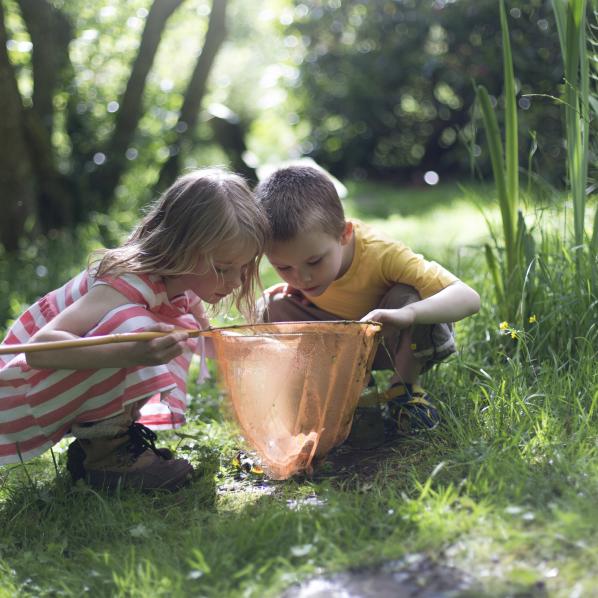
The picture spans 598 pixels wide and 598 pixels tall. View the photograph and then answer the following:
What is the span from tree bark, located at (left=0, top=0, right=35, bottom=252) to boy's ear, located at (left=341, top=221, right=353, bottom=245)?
12.0 ft

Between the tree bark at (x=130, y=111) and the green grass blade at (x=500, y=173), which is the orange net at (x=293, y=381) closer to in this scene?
the green grass blade at (x=500, y=173)

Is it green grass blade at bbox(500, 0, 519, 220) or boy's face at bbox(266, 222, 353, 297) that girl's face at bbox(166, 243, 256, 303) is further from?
green grass blade at bbox(500, 0, 519, 220)

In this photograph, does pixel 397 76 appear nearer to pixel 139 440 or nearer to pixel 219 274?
pixel 219 274

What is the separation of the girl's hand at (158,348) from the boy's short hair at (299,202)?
48 cm

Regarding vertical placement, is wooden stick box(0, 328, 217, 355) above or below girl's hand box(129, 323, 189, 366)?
above

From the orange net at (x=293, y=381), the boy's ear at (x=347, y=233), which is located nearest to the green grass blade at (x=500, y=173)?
the boy's ear at (x=347, y=233)

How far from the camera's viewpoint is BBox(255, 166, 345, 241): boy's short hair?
101 inches

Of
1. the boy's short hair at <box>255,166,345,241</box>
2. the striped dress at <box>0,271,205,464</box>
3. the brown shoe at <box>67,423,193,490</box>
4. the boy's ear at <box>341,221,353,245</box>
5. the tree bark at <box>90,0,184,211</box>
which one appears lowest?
the brown shoe at <box>67,423,193,490</box>

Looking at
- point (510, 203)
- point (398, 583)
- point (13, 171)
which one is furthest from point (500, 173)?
point (13, 171)

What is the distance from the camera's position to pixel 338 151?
11.2 meters

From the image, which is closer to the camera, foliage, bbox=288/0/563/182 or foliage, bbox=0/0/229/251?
foliage, bbox=0/0/229/251

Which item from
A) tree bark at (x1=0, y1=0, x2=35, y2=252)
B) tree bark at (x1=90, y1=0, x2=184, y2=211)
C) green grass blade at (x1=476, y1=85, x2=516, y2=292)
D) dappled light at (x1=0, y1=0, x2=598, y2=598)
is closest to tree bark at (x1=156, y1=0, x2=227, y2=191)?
tree bark at (x1=90, y1=0, x2=184, y2=211)

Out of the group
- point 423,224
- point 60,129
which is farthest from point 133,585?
point 60,129

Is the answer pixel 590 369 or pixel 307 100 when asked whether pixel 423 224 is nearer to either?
pixel 590 369
